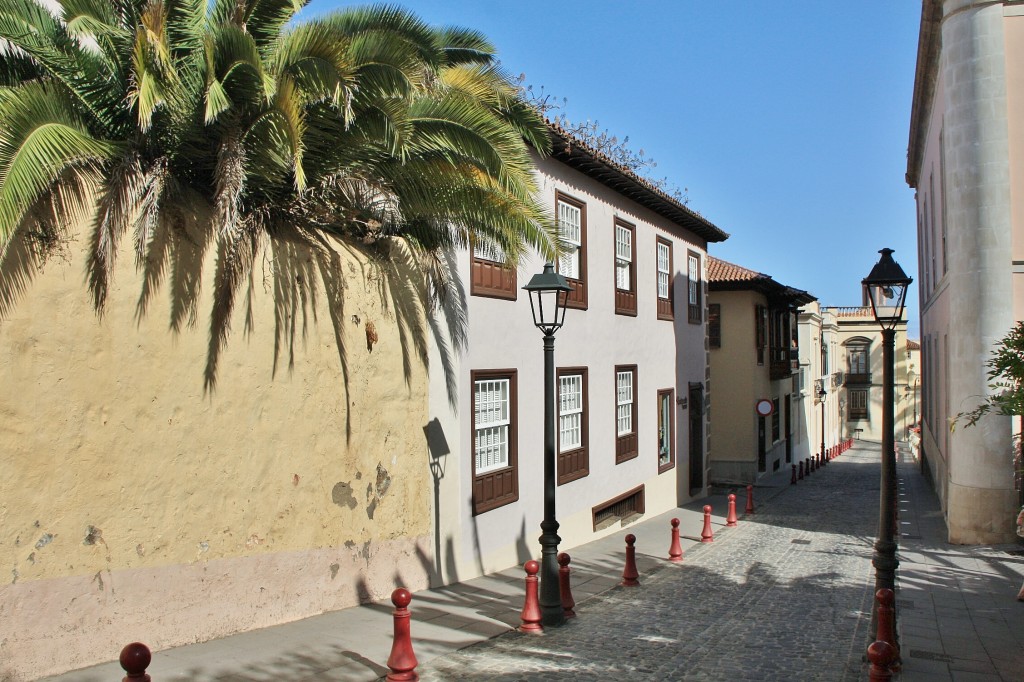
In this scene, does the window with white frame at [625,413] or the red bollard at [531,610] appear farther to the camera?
the window with white frame at [625,413]

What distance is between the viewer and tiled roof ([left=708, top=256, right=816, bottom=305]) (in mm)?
27891

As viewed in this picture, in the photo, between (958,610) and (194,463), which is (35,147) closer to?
(194,463)

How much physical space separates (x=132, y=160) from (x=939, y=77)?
54.5ft

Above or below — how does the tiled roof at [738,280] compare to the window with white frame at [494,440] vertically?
above

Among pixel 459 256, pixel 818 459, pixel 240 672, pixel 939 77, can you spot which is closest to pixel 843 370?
pixel 818 459

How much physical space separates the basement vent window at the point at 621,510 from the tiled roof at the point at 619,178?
20.5ft

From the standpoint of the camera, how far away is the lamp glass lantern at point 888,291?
876 cm

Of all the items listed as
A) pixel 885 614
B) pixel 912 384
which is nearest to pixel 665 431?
pixel 885 614

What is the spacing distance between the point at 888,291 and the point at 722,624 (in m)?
4.27

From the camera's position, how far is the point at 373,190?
9773mm

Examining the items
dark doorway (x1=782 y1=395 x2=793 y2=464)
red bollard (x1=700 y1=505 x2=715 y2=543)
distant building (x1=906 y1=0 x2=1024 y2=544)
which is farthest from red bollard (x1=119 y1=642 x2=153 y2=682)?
dark doorway (x1=782 y1=395 x2=793 y2=464)

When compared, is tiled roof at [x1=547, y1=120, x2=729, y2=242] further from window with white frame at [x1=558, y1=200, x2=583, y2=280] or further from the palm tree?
the palm tree

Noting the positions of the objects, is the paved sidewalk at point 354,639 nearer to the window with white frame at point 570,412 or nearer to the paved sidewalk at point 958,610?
the window with white frame at point 570,412

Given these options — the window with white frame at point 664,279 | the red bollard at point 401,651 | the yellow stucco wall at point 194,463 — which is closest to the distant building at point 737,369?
the window with white frame at point 664,279
